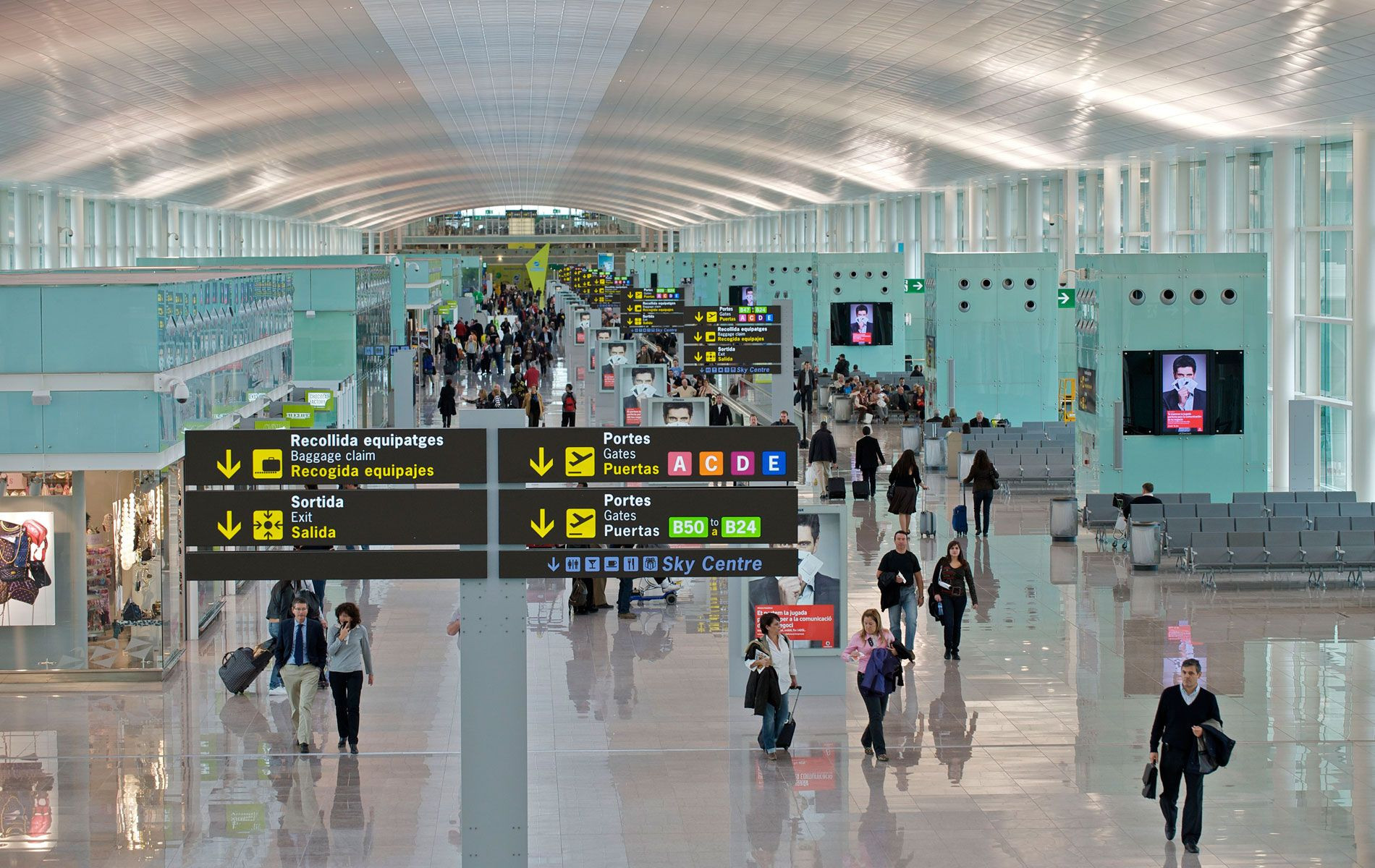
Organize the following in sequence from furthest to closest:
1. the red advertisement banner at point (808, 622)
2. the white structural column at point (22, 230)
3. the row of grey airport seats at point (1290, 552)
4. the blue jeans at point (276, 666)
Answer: the white structural column at point (22, 230)
the row of grey airport seats at point (1290, 552)
the red advertisement banner at point (808, 622)
the blue jeans at point (276, 666)

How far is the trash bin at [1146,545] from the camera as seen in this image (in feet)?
66.8

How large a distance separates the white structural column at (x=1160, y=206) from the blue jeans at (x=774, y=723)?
2421 centimetres

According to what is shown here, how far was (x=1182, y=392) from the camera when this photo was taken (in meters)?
23.3

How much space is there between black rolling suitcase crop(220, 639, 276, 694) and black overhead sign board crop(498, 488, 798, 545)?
5.93m

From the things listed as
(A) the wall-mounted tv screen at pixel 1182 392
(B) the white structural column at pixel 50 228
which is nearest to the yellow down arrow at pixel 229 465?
(A) the wall-mounted tv screen at pixel 1182 392

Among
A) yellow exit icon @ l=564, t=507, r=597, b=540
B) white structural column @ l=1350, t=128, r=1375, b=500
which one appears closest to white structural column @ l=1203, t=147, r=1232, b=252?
white structural column @ l=1350, t=128, r=1375, b=500

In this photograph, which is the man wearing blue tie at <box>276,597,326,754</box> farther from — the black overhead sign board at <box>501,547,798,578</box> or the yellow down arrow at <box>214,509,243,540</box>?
the black overhead sign board at <box>501,547,798,578</box>

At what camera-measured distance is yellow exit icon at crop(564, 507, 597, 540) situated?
8297mm

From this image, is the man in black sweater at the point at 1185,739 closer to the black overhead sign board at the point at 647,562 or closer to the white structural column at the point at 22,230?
the black overhead sign board at the point at 647,562

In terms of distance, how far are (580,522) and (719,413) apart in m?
18.5

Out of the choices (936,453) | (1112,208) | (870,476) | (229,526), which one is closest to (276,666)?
(229,526)

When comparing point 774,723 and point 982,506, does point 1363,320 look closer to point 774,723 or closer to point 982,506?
point 982,506

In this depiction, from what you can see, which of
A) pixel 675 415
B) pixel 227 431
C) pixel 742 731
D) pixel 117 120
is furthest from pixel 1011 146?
pixel 227 431

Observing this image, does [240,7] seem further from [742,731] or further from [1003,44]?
[742,731]
